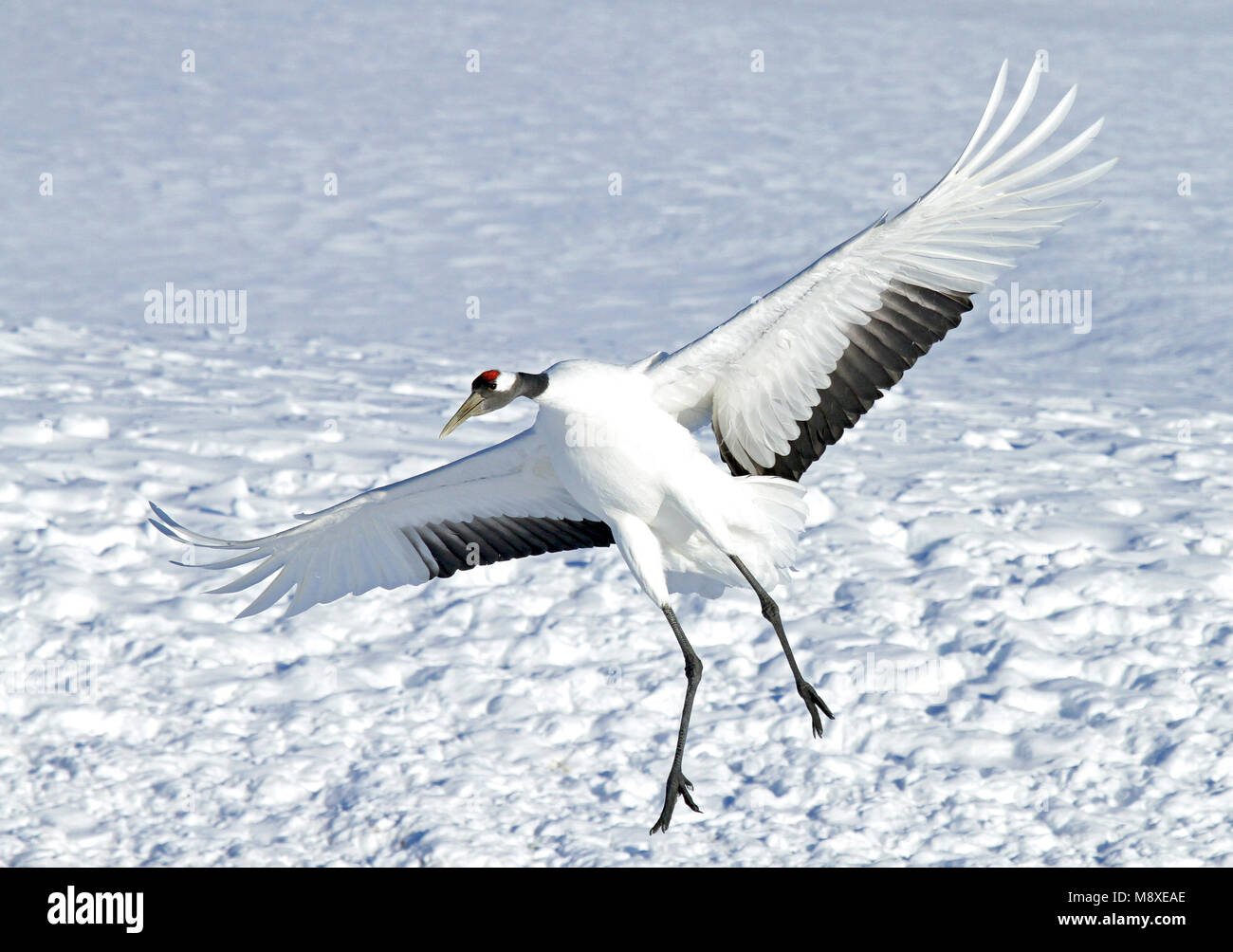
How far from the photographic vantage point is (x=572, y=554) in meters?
7.91

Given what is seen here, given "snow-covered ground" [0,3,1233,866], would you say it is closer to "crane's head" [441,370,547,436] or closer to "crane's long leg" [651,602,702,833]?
"crane's long leg" [651,602,702,833]

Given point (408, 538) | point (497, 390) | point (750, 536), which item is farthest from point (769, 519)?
point (408, 538)

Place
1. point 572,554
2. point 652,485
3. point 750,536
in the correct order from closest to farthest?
A: 1. point 652,485
2. point 750,536
3. point 572,554

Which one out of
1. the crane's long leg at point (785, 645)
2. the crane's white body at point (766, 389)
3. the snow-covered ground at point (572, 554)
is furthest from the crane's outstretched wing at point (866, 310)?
the snow-covered ground at point (572, 554)

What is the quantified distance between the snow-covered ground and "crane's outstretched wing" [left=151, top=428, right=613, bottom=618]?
1.17 meters

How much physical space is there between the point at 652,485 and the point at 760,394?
1.62 ft

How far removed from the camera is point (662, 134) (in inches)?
663

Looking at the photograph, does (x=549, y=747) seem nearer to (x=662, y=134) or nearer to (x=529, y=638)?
(x=529, y=638)

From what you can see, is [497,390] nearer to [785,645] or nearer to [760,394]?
[760,394]

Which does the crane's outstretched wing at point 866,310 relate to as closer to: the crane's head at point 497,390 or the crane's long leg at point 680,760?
the crane's head at point 497,390

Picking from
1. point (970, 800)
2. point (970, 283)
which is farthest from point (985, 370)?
point (970, 283)

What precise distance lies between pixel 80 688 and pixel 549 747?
2155mm

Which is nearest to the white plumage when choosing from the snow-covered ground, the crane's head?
the crane's head

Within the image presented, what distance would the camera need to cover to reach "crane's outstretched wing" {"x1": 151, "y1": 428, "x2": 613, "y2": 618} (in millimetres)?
5176
